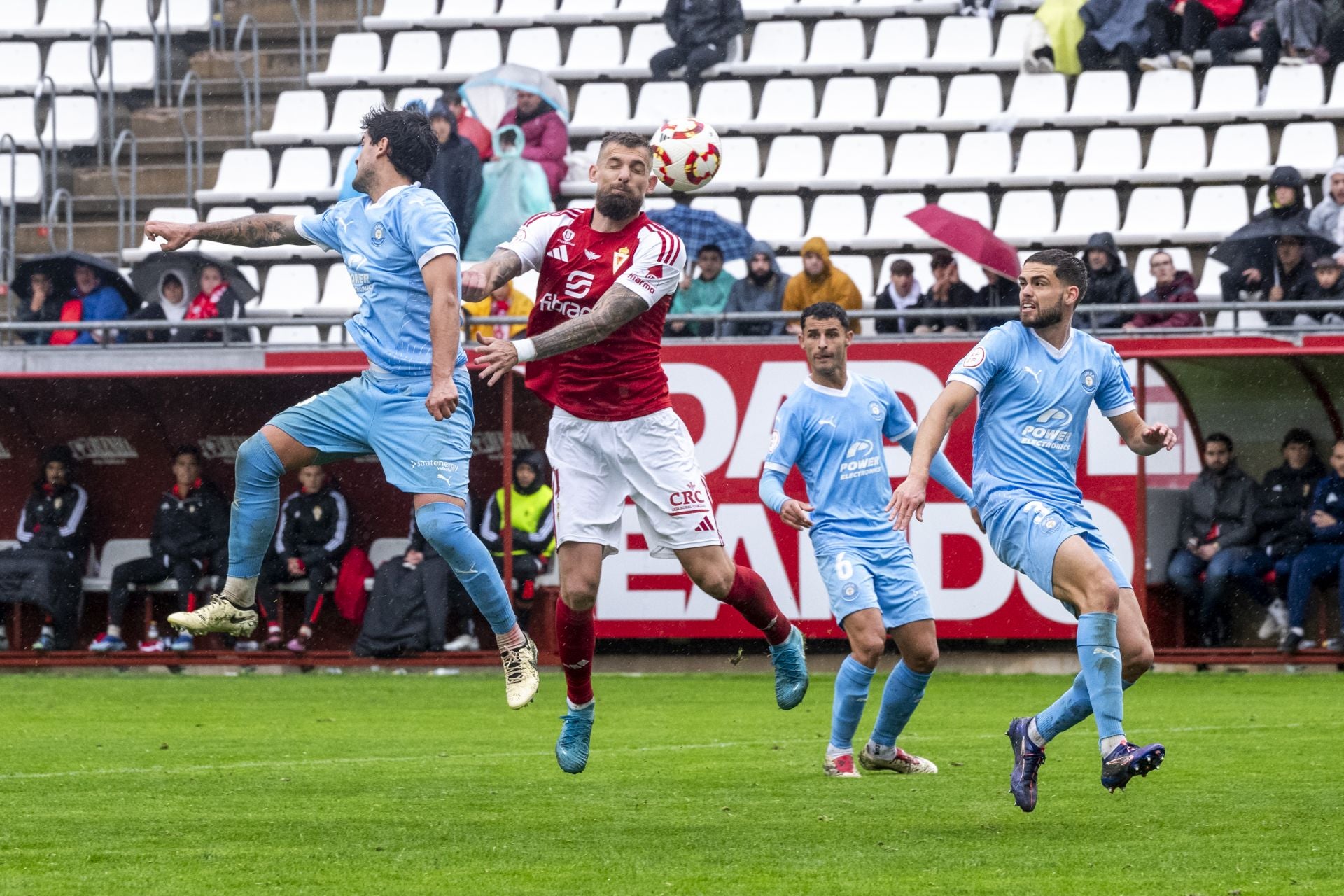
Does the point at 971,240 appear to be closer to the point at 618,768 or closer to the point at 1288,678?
the point at 1288,678

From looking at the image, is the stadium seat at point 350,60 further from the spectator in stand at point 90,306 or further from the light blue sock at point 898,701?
the light blue sock at point 898,701

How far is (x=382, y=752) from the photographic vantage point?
943 cm

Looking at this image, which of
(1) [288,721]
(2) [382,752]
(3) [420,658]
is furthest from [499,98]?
(2) [382,752]

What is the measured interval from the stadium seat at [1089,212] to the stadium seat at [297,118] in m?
7.81

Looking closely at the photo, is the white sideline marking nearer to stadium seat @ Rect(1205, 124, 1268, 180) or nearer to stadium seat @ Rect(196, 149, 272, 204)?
stadium seat @ Rect(1205, 124, 1268, 180)

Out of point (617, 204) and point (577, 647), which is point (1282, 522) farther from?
point (617, 204)

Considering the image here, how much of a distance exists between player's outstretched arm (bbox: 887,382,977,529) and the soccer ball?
1.86 metres

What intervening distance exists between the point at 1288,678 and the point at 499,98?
9411 mm

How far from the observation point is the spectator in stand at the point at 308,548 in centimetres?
1568

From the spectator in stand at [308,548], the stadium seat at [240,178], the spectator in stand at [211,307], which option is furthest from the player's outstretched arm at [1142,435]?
the stadium seat at [240,178]

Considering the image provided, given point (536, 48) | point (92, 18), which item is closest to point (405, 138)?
point (536, 48)

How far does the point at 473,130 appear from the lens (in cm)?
1842

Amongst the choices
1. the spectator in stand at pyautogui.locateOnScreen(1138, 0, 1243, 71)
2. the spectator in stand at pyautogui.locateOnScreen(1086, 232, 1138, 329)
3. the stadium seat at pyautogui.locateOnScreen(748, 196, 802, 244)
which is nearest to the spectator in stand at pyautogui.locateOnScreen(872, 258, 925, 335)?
the spectator in stand at pyautogui.locateOnScreen(1086, 232, 1138, 329)

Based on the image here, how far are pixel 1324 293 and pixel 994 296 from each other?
97.7 inches
